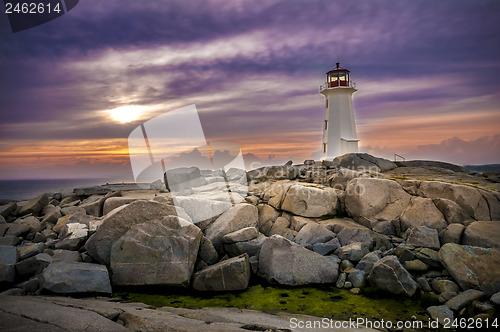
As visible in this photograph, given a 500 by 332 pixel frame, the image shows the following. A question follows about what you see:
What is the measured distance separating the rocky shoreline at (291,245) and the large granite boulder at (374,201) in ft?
0.14

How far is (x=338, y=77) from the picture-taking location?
101 feet

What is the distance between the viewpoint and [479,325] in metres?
7.11

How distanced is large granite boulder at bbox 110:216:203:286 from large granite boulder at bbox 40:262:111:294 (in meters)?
0.75

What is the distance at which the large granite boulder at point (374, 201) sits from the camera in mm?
13648

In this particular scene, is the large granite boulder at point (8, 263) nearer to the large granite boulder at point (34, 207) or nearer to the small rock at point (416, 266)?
the large granite boulder at point (34, 207)

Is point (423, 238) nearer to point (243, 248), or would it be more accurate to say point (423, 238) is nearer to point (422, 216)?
point (422, 216)

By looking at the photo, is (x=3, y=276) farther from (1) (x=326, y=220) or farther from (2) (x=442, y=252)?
(2) (x=442, y=252)

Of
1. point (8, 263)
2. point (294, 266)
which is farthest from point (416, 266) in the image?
point (8, 263)

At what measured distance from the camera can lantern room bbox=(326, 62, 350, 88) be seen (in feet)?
100

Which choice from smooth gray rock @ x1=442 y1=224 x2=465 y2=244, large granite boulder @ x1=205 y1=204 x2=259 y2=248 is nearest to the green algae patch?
large granite boulder @ x1=205 y1=204 x2=259 y2=248

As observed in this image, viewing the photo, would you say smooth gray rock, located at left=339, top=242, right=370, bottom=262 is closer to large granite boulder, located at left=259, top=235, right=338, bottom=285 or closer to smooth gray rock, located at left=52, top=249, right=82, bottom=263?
large granite boulder, located at left=259, top=235, right=338, bottom=285

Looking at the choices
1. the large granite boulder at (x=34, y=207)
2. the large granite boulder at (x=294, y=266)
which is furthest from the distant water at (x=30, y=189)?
the large granite boulder at (x=294, y=266)

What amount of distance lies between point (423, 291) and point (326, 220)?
537cm

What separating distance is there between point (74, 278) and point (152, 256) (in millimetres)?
2159
